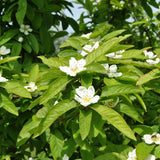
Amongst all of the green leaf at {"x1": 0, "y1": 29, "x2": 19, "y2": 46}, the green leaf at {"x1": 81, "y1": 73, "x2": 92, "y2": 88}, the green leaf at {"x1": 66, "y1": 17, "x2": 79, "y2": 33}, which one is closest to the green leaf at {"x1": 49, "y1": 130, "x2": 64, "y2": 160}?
the green leaf at {"x1": 81, "y1": 73, "x2": 92, "y2": 88}

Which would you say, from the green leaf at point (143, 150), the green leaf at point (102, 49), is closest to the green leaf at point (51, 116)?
the green leaf at point (102, 49)

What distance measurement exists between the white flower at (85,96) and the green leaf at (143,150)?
0.26 meters

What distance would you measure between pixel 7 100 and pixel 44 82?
0.17m

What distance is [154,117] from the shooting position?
1487mm

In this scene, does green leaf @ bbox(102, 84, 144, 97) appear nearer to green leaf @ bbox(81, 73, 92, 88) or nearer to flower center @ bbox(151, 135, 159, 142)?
green leaf @ bbox(81, 73, 92, 88)

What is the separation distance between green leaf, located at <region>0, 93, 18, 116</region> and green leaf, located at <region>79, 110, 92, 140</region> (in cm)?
29

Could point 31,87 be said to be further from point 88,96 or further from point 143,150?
point 143,150

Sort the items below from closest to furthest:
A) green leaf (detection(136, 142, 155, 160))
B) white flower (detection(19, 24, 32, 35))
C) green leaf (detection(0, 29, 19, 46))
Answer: green leaf (detection(136, 142, 155, 160)) < green leaf (detection(0, 29, 19, 46)) < white flower (detection(19, 24, 32, 35))

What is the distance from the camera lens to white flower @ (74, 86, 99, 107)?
81 centimetres

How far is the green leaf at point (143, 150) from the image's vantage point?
85cm

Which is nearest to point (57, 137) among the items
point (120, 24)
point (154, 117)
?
point (154, 117)

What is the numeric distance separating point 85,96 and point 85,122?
89 millimetres

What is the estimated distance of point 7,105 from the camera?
0.93m

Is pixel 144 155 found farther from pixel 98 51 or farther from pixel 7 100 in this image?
pixel 7 100
